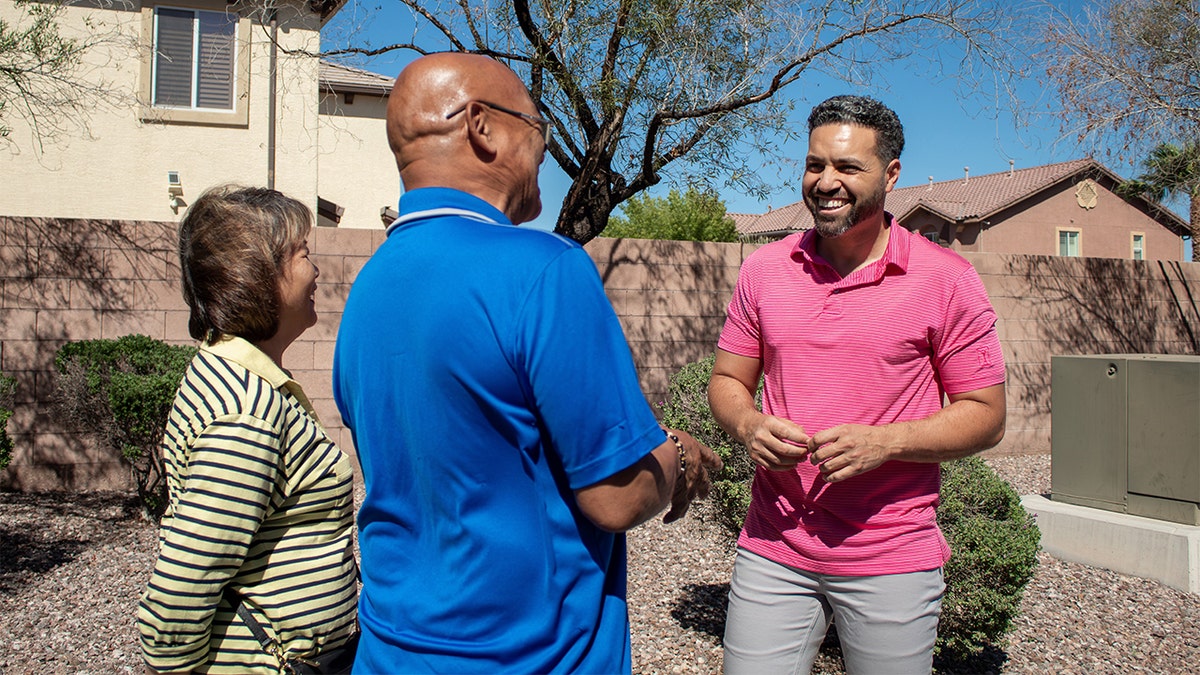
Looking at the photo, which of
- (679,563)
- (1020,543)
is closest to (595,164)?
(679,563)

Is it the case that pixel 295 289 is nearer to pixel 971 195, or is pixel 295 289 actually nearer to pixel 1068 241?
pixel 1068 241

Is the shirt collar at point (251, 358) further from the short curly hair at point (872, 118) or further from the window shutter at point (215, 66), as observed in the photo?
the window shutter at point (215, 66)

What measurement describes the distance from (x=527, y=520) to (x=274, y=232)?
98 centimetres

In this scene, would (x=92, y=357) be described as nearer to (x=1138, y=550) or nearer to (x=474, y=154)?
(x=474, y=154)

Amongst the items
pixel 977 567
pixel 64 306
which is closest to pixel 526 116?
pixel 977 567

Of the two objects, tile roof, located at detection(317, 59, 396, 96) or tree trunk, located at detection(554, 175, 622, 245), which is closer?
tree trunk, located at detection(554, 175, 622, 245)

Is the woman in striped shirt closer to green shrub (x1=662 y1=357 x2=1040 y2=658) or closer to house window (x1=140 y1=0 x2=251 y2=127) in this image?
green shrub (x1=662 y1=357 x2=1040 y2=658)

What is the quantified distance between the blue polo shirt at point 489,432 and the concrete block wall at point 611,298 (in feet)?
16.0

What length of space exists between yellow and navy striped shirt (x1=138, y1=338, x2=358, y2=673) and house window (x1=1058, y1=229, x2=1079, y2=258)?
129ft

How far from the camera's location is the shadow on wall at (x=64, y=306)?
718 cm

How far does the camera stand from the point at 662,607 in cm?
505

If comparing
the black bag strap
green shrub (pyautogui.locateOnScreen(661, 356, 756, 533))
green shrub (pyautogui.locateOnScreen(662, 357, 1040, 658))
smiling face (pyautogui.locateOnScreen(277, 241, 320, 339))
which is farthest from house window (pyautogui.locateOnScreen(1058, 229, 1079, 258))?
the black bag strap

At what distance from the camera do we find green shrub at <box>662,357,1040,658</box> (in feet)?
12.5

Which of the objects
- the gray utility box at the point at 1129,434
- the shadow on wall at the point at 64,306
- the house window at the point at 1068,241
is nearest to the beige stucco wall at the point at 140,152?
the shadow on wall at the point at 64,306
